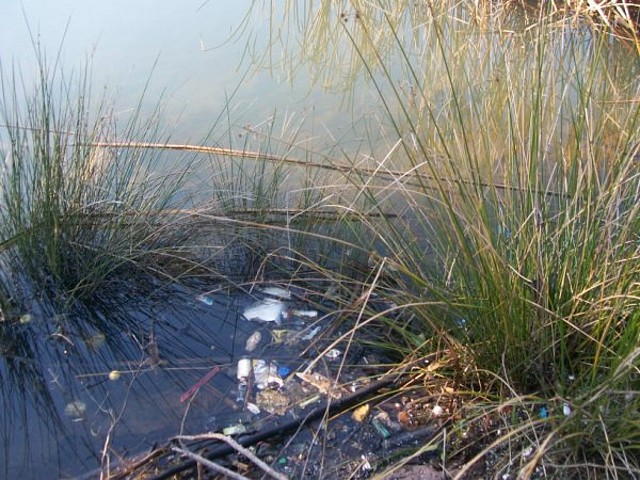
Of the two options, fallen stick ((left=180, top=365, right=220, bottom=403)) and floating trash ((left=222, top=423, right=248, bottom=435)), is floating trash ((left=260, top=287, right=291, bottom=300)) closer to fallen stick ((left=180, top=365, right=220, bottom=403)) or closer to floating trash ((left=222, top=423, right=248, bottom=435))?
fallen stick ((left=180, top=365, right=220, bottom=403))

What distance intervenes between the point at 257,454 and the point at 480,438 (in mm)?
501

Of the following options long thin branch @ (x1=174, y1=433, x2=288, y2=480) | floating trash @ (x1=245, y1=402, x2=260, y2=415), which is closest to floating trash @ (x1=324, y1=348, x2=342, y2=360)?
floating trash @ (x1=245, y1=402, x2=260, y2=415)

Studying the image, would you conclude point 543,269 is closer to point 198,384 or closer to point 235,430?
point 235,430

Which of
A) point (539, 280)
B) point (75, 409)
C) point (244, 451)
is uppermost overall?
point (539, 280)

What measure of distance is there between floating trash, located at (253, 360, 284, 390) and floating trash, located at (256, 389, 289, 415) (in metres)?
0.03

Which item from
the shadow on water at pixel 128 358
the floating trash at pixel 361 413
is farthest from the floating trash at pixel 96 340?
the floating trash at pixel 361 413

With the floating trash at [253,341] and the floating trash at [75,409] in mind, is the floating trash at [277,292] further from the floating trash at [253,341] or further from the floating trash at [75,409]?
the floating trash at [75,409]

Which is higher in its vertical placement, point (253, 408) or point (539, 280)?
point (539, 280)

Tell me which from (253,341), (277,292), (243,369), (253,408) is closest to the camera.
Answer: (253,408)

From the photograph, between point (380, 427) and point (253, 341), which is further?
point (253, 341)

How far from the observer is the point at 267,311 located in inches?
78.4

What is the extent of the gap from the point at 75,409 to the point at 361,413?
0.74 m

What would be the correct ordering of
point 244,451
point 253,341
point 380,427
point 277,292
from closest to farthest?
point 244,451 < point 380,427 < point 253,341 < point 277,292

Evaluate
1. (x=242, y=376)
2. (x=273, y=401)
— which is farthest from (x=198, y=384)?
(x=273, y=401)
